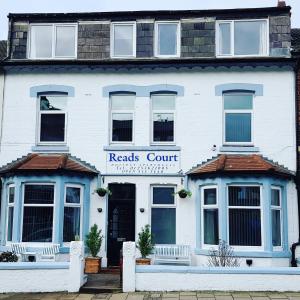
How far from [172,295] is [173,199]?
469 cm

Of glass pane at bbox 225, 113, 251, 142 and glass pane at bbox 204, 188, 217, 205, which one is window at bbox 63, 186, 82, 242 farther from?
glass pane at bbox 225, 113, 251, 142

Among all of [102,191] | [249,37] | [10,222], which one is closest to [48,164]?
[102,191]

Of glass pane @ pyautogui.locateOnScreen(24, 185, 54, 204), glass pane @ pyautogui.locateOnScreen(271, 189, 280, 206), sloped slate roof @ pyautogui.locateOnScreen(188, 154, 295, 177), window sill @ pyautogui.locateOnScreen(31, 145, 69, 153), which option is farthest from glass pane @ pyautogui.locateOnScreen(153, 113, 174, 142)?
glass pane @ pyautogui.locateOnScreen(24, 185, 54, 204)

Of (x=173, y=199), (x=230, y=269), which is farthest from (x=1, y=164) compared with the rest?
(x=230, y=269)

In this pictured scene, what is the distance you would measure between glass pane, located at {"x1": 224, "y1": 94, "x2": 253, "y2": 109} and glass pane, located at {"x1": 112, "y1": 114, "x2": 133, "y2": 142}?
316cm

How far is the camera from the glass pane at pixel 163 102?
51.4 feet

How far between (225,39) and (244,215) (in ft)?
19.2

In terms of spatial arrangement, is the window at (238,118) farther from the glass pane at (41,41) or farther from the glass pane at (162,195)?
the glass pane at (41,41)

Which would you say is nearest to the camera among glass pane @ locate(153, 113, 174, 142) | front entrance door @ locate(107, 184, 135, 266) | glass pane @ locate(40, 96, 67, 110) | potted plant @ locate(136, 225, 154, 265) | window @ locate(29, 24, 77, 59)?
potted plant @ locate(136, 225, 154, 265)

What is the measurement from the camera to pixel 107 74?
15.8 m

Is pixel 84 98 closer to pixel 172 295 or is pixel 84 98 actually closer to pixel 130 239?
pixel 130 239

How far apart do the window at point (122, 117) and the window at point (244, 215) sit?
381 centimetres

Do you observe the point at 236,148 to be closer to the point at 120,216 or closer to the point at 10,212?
the point at 120,216

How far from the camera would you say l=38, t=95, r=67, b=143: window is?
15.8m
